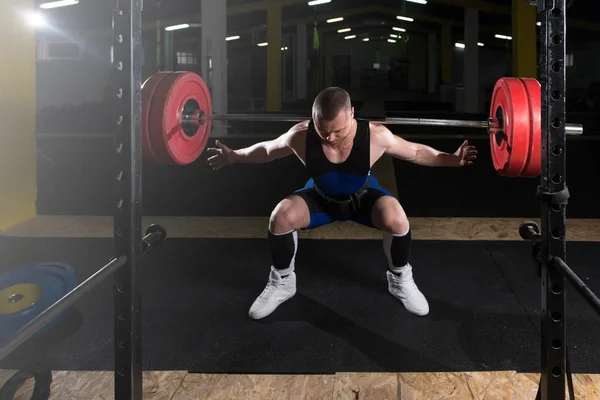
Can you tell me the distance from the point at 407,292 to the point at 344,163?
0.42m

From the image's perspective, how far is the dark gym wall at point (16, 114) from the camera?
2391 mm

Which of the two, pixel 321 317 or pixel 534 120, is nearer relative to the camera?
pixel 534 120

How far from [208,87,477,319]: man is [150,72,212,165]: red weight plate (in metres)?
0.08

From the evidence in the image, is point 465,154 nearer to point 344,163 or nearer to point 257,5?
point 344,163

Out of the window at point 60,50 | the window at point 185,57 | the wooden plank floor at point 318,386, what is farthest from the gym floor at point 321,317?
the window at point 185,57

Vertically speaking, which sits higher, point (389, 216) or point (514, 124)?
point (514, 124)

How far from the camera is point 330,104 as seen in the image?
1.38m

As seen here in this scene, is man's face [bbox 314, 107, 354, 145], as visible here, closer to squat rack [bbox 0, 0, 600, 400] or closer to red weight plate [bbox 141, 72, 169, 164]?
red weight plate [bbox 141, 72, 169, 164]

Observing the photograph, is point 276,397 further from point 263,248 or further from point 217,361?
point 263,248

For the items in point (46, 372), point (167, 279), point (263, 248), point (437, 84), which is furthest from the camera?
point (437, 84)

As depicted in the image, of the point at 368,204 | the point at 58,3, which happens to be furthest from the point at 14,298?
the point at 58,3

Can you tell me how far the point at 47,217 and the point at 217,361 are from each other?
71.2 inches

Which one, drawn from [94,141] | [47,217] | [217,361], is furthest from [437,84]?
[217,361]

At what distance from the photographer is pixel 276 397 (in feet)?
3.67
